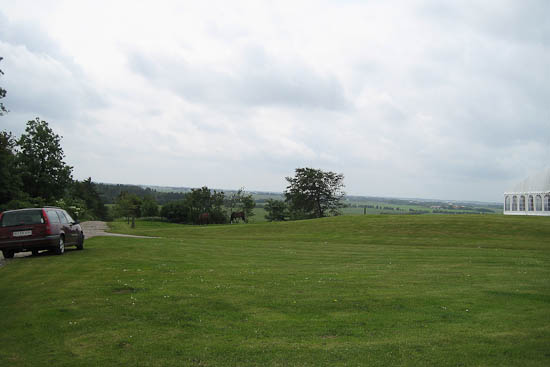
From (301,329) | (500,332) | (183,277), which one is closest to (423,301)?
(500,332)

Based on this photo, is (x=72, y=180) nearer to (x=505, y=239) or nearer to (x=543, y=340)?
(x=505, y=239)

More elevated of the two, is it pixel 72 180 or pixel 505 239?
pixel 72 180

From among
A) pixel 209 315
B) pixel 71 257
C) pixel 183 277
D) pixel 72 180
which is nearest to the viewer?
pixel 209 315

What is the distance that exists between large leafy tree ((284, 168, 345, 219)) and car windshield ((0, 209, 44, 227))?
254 feet

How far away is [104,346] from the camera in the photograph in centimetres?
664

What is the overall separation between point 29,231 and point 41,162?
56.7 metres

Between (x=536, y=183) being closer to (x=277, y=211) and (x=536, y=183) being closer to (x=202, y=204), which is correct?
(x=277, y=211)

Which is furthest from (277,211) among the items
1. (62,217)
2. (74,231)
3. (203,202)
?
(62,217)

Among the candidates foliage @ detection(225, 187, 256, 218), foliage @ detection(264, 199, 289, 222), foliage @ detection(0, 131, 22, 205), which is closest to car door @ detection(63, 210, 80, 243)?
foliage @ detection(0, 131, 22, 205)

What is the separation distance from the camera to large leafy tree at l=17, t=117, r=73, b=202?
66250mm

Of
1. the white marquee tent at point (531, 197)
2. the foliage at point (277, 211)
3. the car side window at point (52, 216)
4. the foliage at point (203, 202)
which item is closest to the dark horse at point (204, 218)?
the foliage at point (203, 202)

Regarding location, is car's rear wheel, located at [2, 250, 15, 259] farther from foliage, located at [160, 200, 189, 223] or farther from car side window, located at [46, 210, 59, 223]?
foliage, located at [160, 200, 189, 223]

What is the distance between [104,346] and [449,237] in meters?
30.7

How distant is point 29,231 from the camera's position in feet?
57.0
